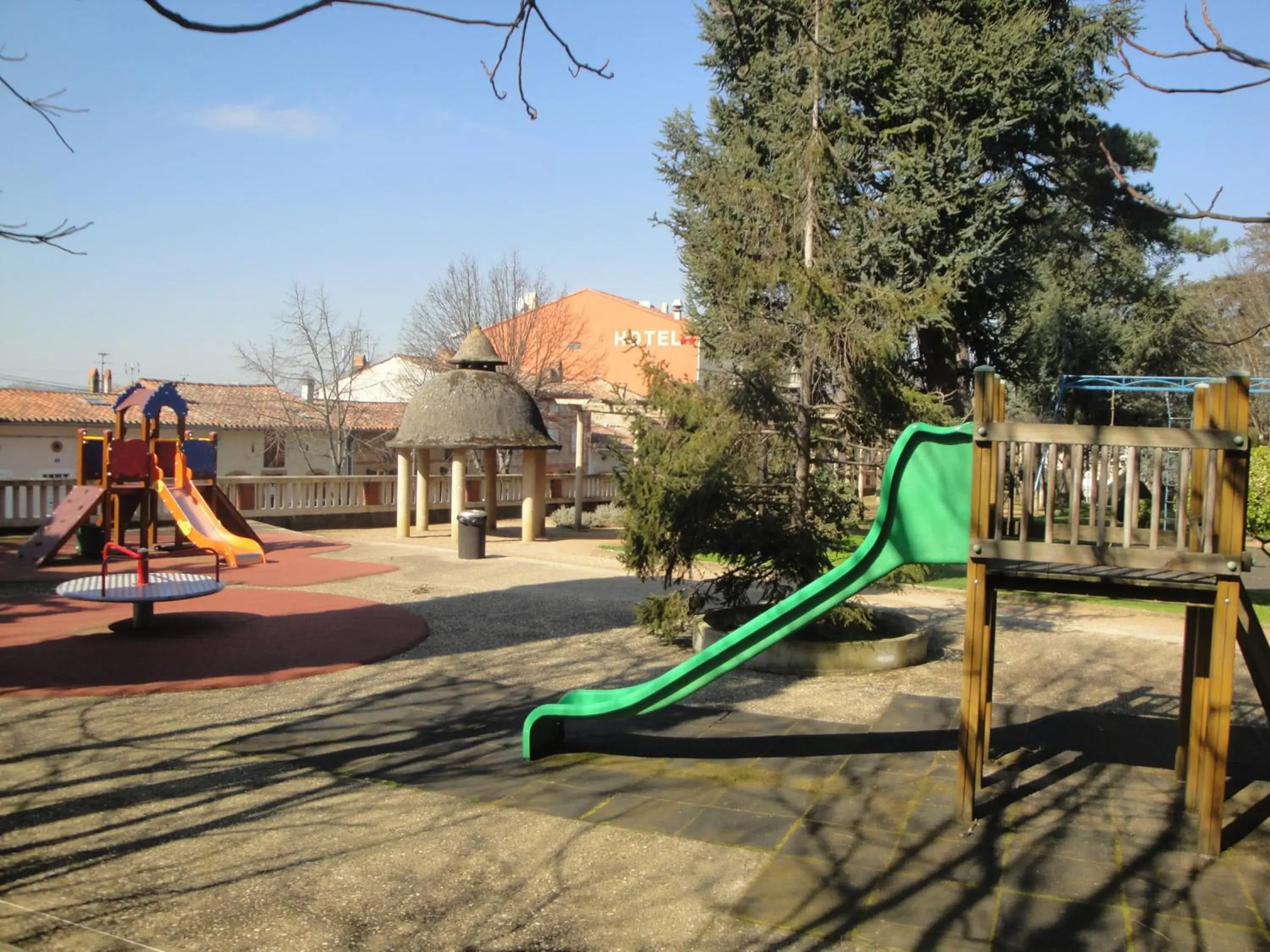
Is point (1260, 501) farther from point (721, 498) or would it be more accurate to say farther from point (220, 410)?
point (220, 410)

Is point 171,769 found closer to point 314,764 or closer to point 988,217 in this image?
point 314,764

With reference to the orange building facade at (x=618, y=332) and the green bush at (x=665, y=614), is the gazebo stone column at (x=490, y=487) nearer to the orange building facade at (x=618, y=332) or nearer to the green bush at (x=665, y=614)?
the green bush at (x=665, y=614)

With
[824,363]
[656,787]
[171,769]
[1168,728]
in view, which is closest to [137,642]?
[171,769]

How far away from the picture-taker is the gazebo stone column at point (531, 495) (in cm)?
2209

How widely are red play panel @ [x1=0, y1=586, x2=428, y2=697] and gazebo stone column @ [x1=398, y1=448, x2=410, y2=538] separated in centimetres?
850

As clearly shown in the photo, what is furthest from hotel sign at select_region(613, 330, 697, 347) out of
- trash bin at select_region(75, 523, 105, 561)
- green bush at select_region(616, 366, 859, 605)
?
green bush at select_region(616, 366, 859, 605)

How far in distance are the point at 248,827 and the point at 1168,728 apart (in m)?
7.01

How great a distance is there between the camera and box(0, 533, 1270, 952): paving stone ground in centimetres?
459

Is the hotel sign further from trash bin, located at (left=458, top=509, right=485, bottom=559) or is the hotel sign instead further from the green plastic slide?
the green plastic slide

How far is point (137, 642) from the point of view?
10.6 meters

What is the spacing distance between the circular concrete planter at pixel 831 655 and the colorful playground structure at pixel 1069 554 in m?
3.32

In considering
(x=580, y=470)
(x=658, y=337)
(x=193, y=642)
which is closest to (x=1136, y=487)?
(x=193, y=642)

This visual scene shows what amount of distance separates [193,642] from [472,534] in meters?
8.05

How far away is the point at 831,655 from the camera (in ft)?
33.3
